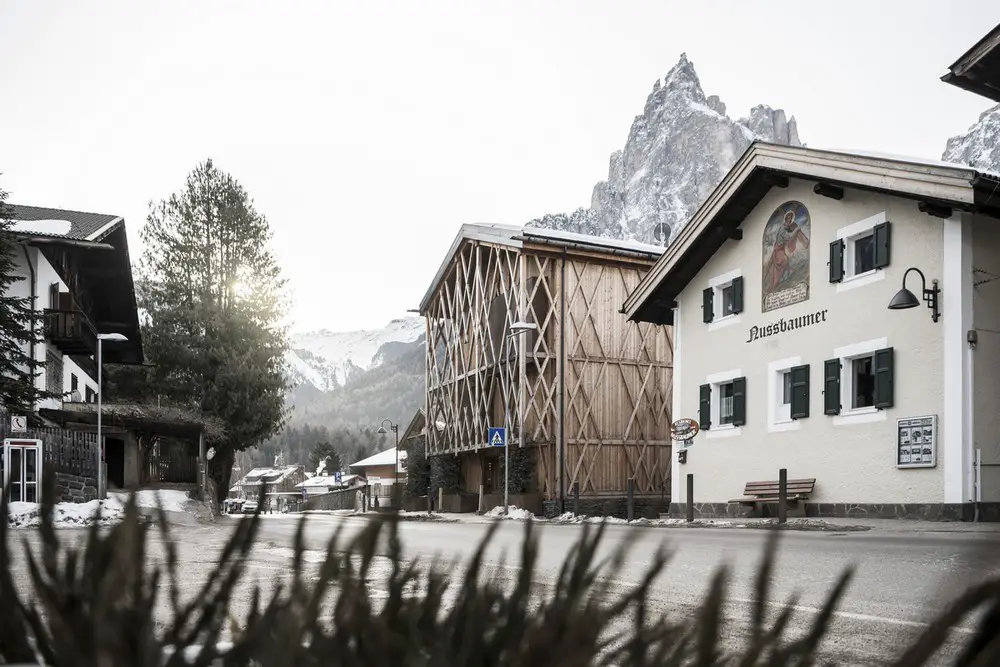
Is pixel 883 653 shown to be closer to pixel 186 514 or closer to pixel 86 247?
pixel 186 514

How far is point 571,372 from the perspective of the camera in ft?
105

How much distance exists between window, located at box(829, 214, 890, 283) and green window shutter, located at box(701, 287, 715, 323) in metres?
4.44

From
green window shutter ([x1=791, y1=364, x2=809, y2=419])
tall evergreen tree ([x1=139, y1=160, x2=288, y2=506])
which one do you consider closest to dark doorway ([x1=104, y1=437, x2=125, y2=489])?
tall evergreen tree ([x1=139, y1=160, x2=288, y2=506])

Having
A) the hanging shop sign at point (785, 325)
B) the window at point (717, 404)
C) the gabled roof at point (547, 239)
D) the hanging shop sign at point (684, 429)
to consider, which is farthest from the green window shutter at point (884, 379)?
the gabled roof at point (547, 239)

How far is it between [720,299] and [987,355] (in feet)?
26.5

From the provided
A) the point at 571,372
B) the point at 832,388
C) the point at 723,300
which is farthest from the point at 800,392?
the point at 571,372

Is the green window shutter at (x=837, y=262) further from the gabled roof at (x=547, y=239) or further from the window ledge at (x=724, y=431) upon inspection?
the gabled roof at (x=547, y=239)

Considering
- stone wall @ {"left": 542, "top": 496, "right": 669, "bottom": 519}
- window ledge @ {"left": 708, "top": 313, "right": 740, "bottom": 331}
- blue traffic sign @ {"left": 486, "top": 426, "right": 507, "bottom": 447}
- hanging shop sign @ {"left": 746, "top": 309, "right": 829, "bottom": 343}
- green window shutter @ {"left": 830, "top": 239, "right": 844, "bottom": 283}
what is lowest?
stone wall @ {"left": 542, "top": 496, "right": 669, "bottom": 519}

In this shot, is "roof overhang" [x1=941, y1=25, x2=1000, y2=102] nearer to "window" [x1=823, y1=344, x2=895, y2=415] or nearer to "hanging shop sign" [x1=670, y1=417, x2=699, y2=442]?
"window" [x1=823, y1=344, x2=895, y2=415]

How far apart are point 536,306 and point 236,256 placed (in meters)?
16.5

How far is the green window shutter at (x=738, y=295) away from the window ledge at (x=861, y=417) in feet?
14.0

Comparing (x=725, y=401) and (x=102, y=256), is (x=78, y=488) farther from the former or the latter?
(x=725, y=401)

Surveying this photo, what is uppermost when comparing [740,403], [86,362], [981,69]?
[981,69]

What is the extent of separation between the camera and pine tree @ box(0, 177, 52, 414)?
23.4 m
